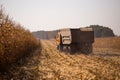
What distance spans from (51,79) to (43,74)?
4.12ft

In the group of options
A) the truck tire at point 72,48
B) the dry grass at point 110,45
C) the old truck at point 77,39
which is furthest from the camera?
the dry grass at point 110,45

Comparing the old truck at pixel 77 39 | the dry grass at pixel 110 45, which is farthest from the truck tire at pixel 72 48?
the dry grass at pixel 110 45

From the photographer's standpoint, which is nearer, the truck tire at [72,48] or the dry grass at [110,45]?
the truck tire at [72,48]

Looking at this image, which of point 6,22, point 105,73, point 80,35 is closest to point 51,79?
point 105,73

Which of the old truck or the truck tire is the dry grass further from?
the truck tire

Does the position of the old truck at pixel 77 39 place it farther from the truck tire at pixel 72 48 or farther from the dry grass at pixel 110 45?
the dry grass at pixel 110 45

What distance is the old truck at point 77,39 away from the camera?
22.4 meters

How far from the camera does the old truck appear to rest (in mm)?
22406

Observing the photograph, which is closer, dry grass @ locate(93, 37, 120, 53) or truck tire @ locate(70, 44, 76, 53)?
truck tire @ locate(70, 44, 76, 53)

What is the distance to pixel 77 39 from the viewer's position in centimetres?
2266

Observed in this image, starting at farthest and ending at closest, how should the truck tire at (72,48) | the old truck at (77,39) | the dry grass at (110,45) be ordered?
the dry grass at (110,45)
the truck tire at (72,48)
the old truck at (77,39)

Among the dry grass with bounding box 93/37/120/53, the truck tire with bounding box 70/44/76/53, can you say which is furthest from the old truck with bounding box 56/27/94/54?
the dry grass with bounding box 93/37/120/53

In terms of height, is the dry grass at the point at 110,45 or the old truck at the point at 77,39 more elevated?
the old truck at the point at 77,39

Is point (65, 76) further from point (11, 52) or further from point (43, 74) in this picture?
point (11, 52)
